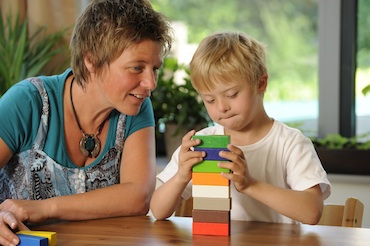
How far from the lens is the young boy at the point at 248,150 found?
6.04ft

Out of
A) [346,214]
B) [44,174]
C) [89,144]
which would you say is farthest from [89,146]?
[346,214]

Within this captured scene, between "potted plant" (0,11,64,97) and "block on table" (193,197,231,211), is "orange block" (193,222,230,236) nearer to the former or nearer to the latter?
"block on table" (193,197,231,211)

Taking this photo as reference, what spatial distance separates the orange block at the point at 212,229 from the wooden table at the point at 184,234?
0.01 meters

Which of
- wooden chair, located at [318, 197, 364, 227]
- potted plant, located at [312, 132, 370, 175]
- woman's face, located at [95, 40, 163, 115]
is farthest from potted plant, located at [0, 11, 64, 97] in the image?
wooden chair, located at [318, 197, 364, 227]

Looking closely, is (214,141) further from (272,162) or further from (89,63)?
(89,63)

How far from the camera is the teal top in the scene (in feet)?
7.00

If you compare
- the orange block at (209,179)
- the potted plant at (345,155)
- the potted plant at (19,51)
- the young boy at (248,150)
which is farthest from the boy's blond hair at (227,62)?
the potted plant at (19,51)

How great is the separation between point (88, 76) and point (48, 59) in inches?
44.9

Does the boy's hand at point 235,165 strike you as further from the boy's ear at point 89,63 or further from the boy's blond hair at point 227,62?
the boy's ear at point 89,63

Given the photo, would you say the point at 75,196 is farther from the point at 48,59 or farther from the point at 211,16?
the point at 211,16

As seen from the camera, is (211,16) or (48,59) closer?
(48,59)

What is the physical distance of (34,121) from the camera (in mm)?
2184

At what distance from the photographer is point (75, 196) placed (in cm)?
205

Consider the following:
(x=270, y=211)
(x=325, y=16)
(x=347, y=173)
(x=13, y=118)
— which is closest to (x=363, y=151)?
(x=347, y=173)
